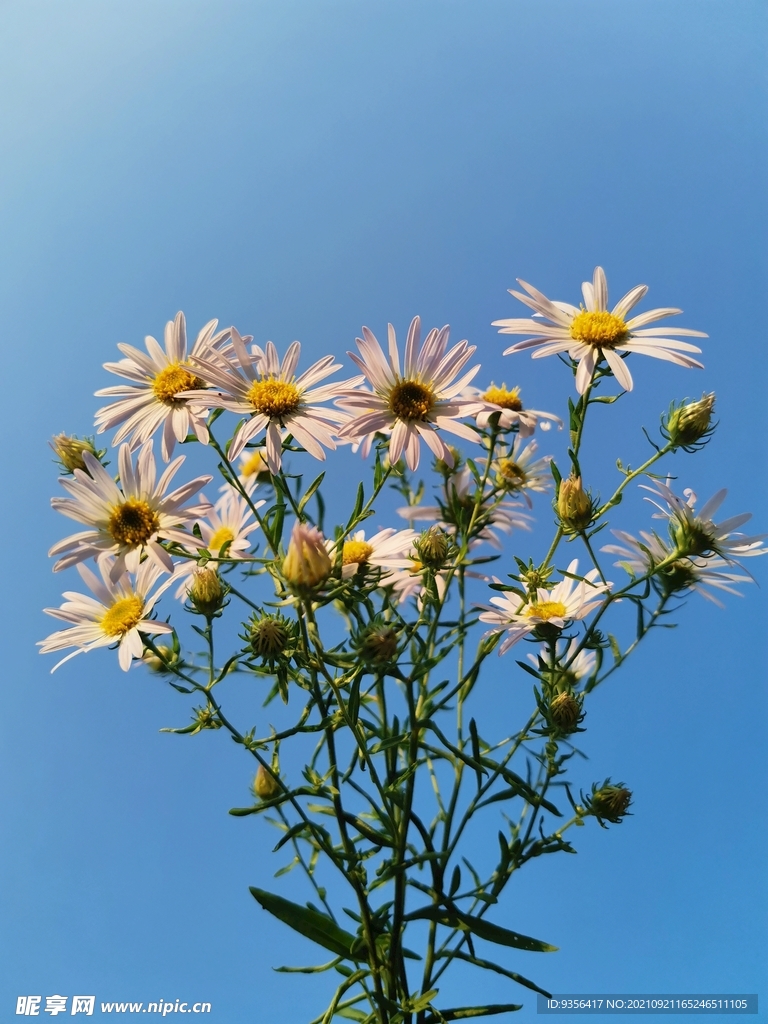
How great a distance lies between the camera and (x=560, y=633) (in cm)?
157

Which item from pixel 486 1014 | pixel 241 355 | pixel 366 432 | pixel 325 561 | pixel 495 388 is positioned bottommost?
pixel 486 1014

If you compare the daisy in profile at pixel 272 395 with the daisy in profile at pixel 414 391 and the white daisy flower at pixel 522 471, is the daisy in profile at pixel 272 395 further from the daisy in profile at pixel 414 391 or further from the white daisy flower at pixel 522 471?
the white daisy flower at pixel 522 471

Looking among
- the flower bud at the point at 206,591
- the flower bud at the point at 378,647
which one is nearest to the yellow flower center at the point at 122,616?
the flower bud at the point at 206,591

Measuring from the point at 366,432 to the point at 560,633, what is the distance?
644 millimetres

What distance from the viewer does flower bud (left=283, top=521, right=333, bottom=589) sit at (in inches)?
47.5

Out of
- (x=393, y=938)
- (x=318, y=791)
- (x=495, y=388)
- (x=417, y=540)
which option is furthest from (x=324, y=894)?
(x=495, y=388)

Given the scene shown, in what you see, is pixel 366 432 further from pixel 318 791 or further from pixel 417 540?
pixel 318 791

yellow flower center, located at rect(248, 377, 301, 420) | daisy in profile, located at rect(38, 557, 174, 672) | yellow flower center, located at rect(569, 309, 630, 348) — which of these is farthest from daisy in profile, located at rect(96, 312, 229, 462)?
yellow flower center, located at rect(569, 309, 630, 348)

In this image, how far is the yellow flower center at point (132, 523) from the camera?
55.9 inches

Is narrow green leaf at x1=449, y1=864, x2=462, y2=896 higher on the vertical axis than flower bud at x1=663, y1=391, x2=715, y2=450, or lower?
lower

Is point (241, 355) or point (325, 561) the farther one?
point (241, 355)

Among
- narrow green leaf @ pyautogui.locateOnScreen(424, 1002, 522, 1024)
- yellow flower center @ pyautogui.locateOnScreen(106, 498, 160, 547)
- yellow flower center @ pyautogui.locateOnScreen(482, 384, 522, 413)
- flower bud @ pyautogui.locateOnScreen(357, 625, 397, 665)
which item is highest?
yellow flower center @ pyautogui.locateOnScreen(482, 384, 522, 413)

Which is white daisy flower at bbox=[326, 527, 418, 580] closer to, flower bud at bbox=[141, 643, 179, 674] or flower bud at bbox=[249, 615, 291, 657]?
flower bud at bbox=[249, 615, 291, 657]

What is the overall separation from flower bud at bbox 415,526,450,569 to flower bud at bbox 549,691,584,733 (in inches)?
15.3
